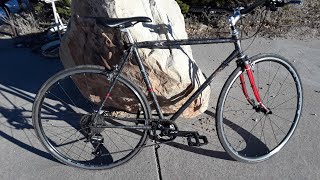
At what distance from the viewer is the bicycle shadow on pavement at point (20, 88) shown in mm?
3768

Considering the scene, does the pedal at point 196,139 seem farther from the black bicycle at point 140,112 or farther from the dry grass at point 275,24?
the dry grass at point 275,24

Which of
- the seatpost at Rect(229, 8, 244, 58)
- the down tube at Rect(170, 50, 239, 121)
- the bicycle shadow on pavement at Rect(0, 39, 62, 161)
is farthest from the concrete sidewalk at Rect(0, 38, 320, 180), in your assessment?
the seatpost at Rect(229, 8, 244, 58)

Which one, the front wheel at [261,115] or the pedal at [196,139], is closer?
the front wheel at [261,115]

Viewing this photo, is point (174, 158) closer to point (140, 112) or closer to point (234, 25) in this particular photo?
point (140, 112)

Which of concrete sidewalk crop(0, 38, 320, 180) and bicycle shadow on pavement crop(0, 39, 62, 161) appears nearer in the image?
concrete sidewalk crop(0, 38, 320, 180)

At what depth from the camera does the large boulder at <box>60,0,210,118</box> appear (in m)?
3.35

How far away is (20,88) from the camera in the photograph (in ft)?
14.9

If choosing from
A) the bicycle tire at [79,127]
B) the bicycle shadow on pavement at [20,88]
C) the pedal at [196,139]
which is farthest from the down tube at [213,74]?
the bicycle shadow on pavement at [20,88]

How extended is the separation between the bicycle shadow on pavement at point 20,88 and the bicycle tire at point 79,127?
19 cm

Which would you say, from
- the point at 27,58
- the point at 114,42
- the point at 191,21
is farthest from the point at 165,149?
the point at 191,21

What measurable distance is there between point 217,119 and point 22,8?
192 inches

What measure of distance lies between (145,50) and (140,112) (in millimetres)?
528

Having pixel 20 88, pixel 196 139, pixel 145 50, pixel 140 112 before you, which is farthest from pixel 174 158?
pixel 20 88

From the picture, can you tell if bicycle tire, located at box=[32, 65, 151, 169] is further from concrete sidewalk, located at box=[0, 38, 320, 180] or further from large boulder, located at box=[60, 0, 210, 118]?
large boulder, located at box=[60, 0, 210, 118]
